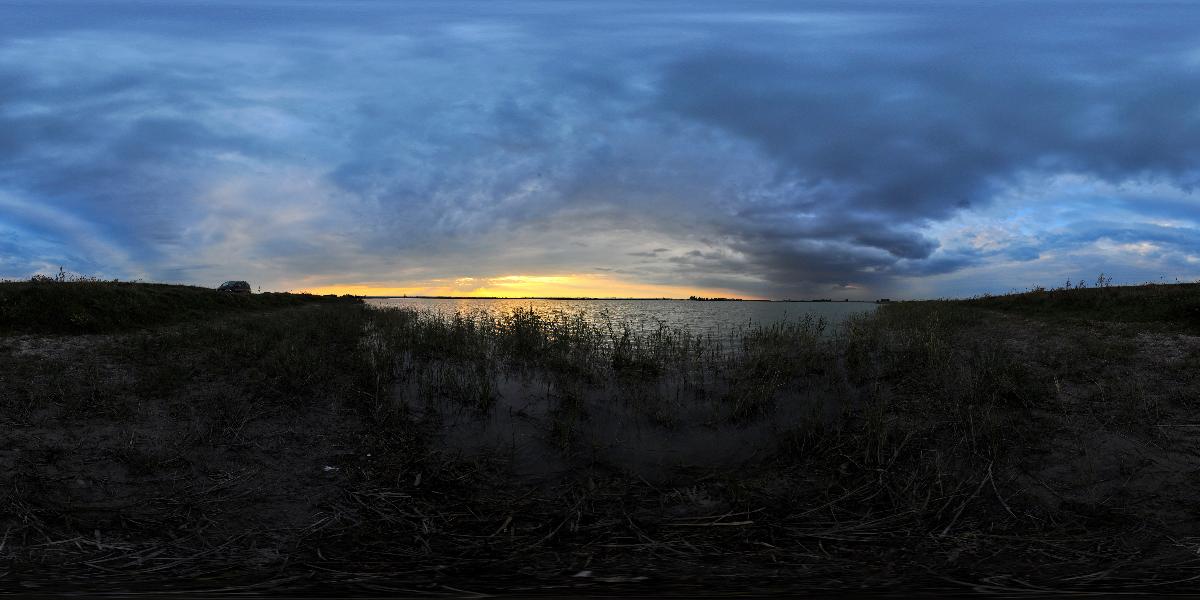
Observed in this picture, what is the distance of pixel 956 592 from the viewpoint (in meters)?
4.27

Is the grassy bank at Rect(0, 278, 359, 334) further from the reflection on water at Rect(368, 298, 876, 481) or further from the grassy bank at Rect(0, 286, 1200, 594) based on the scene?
the reflection on water at Rect(368, 298, 876, 481)

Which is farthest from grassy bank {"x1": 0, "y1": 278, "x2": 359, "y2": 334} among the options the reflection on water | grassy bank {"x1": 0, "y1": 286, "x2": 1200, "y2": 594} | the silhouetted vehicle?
the silhouetted vehicle

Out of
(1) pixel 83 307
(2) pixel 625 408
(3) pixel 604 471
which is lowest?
(3) pixel 604 471

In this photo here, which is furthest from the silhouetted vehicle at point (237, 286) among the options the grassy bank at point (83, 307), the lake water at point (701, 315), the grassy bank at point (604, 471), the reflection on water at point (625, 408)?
the reflection on water at point (625, 408)

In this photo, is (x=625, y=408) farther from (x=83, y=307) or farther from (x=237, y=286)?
(x=237, y=286)

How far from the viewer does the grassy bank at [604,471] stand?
4.78m

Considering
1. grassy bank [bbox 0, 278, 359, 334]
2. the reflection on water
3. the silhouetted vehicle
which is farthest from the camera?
the silhouetted vehicle

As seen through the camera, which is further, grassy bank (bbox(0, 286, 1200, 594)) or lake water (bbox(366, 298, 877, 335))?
lake water (bbox(366, 298, 877, 335))

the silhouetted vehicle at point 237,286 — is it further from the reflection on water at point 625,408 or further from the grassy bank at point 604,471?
the reflection on water at point 625,408

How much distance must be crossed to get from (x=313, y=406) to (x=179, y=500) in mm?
3846

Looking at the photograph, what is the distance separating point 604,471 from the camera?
24.5 feet

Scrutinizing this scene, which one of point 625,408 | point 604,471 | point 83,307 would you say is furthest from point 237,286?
point 604,471

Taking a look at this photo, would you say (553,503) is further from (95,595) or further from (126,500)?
(126,500)

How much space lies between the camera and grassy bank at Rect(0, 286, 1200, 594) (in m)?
4.78
